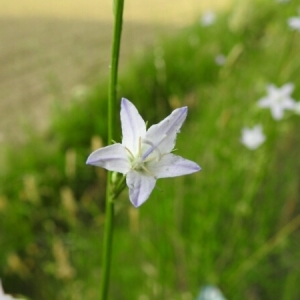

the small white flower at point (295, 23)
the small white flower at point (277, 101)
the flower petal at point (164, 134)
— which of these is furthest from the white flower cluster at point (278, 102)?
the flower petal at point (164, 134)

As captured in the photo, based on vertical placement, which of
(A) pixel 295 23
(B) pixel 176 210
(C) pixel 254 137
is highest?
(A) pixel 295 23

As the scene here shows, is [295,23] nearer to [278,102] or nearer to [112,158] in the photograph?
[278,102]

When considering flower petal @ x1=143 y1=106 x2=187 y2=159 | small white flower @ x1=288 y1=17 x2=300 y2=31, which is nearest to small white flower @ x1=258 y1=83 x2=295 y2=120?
small white flower @ x1=288 y1=17 x2=300 y2=31

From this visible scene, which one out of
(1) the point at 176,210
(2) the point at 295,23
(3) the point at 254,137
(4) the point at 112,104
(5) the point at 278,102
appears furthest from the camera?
(1) the point at 176,210

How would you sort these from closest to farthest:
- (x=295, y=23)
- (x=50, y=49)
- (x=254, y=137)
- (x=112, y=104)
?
(x=112, y=104) < (x=295, y=23) < (x=254, y=137) < (x=50, y=49)

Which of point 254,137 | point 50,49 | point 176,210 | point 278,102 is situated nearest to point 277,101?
point 278,102

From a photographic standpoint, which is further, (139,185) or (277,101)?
(277,101)
